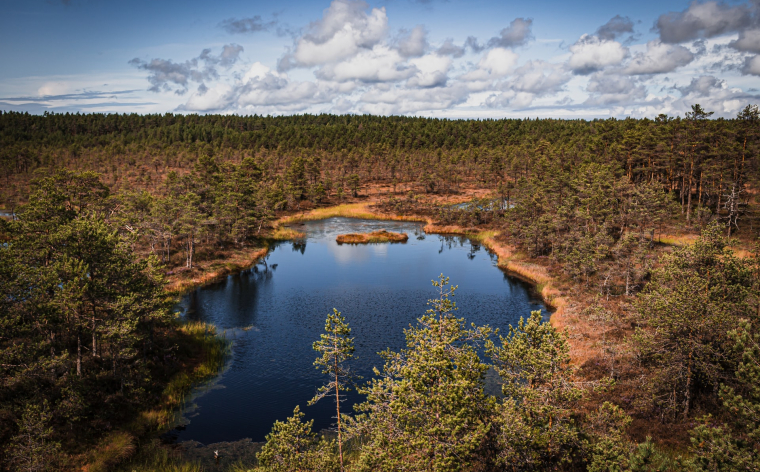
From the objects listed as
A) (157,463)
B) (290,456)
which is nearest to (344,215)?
(157,463)

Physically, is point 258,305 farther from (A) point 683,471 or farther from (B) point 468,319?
(A) point 683,471

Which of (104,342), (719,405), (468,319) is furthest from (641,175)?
(104,342)

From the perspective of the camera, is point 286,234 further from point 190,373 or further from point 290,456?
point 290,456

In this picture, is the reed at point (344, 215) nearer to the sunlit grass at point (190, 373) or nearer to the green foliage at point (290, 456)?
the sunlit grass at point (190, 373)

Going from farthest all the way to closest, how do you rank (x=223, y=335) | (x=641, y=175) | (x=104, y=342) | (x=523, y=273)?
(x=641, y=175)
(x=523, y=273)
(x=223, y=335)
(x=104, y=342)

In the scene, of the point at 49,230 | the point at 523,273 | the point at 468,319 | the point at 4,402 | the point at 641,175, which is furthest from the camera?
the point at 641,175

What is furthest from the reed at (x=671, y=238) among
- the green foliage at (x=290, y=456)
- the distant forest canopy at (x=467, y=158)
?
the green foliage at (x=290, y=456)

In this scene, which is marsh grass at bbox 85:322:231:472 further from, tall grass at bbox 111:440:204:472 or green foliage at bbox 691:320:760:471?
green foliage at bbox 691:320:760:471
